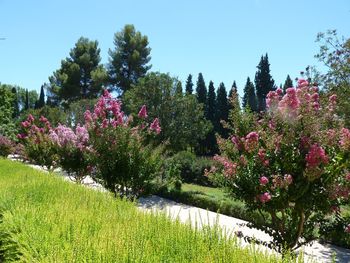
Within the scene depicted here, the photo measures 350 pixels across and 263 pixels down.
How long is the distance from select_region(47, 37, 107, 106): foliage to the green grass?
45.9 metres

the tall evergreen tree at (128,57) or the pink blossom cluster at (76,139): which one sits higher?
the tall evergreen tree at (128,57)

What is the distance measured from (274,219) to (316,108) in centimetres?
178

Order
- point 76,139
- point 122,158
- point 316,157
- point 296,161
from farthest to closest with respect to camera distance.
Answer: point 76,139 < point 122,158 < point 296,161 < point 316,157

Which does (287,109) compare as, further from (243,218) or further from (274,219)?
(243,218)

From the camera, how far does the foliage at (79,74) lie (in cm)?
5012

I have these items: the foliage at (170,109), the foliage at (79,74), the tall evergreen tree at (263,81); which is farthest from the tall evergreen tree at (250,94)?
the foliage at (170,109)

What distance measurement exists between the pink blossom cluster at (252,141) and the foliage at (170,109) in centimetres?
1726

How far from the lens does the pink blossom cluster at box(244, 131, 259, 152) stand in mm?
5582

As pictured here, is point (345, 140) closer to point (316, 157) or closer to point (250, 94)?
point (316, 157)

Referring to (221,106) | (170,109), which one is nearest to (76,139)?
(170,109)

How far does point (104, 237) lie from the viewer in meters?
2.92

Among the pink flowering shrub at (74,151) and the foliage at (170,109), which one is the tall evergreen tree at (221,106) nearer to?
the foliage at (170,109)

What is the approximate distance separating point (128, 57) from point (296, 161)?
146 feet

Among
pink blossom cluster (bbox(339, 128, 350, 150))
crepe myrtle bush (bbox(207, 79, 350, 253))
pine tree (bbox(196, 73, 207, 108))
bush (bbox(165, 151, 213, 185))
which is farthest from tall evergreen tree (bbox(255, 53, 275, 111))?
pink blossom cluster (bbox(339, 128, 350, 150))
